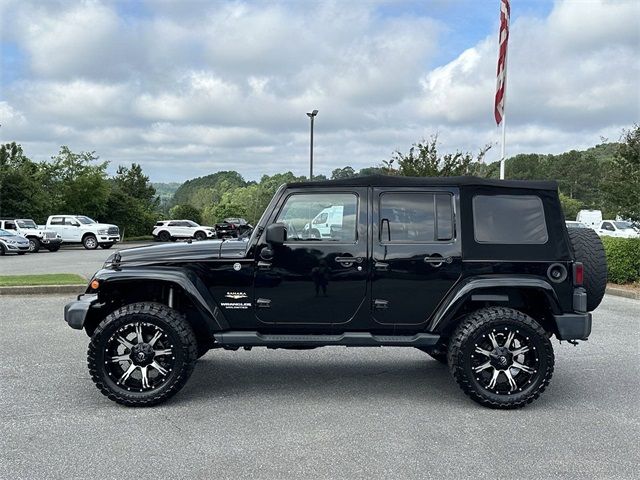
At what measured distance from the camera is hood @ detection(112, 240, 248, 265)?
183 inches

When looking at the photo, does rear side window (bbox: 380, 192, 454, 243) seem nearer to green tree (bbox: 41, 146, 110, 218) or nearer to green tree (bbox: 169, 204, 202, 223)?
green tree (bbox: 41, 146, 110, 218)

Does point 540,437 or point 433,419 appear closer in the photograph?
point 540,437

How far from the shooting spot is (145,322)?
4.50 meters

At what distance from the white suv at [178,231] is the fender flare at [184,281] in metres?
32.6

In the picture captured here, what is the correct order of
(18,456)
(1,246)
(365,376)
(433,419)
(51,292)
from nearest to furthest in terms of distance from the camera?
(18,456) < (433,419) < (365,376) < (51,292) < (1,246)

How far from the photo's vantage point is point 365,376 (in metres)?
5.42

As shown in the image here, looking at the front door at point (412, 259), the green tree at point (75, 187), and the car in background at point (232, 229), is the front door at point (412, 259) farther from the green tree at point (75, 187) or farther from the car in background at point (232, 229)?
the green tree at point (75, 187)

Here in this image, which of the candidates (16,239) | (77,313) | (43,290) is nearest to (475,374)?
(77,313)

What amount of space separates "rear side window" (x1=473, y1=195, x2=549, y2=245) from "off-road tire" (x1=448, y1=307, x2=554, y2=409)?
683mm

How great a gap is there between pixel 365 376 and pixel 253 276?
168 centimetres

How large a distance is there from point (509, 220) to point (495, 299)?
0.70 meters

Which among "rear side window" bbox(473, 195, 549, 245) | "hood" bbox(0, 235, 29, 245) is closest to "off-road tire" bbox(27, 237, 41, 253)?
"hood" bbox(0, 235, 29, 245)

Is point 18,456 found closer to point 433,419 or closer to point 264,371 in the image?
point 264,371

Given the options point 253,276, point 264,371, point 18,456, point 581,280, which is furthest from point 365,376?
point 18,456
